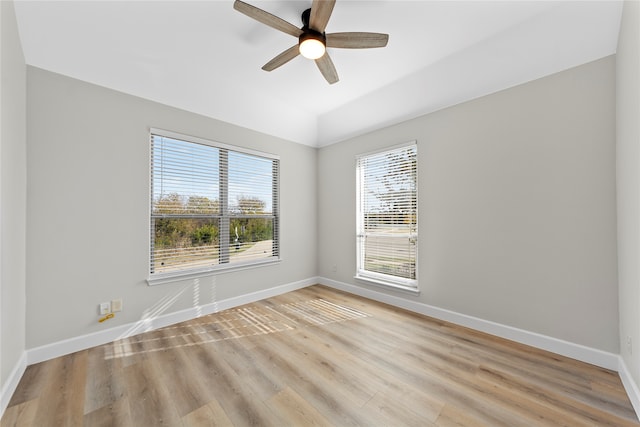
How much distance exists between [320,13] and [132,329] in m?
3.40

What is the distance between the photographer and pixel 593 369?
2.00 meters

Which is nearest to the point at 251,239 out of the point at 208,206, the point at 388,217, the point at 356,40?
the point at 208,206

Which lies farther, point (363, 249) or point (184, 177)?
point (363, 249)

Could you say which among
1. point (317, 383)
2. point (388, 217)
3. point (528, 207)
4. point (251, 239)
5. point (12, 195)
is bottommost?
point (317, 383)

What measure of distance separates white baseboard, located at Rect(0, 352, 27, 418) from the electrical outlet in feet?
2.00

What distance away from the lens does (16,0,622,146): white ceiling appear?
210cm

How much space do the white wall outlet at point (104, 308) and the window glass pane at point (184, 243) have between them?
486mm

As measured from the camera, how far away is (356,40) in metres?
2.12

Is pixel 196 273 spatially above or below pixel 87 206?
below

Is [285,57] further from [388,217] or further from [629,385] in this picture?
[629,385]

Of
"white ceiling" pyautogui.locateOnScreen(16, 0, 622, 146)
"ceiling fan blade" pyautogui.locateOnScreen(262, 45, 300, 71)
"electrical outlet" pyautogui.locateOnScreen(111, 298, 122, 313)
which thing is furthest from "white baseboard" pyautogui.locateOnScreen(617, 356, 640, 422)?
"electrical outlet" pyautogui.locateOnScreen(111, 298, 122, 313)

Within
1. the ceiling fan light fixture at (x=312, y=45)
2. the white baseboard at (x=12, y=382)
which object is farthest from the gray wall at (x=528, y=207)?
the white baseboard at (x=12, y=382)

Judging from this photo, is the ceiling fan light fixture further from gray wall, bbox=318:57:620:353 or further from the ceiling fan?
gray wall, bbox=318:57:620:353

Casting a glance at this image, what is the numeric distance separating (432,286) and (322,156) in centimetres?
275
